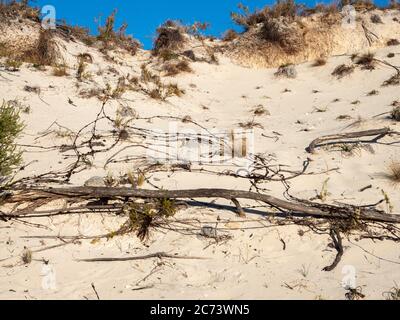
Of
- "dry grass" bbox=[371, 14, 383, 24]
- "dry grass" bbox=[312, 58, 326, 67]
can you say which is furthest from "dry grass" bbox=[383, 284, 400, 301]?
"dry grass" bbox=[371, 14, 383, 24]

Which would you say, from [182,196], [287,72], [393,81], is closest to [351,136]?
[182,196]

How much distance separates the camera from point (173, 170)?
4953 mm

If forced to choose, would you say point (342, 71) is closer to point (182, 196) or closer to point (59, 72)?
point (59, 72)

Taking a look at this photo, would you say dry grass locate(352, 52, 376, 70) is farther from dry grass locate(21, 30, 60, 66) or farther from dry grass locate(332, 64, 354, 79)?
dry grass locate(21, 30, 60, 66)

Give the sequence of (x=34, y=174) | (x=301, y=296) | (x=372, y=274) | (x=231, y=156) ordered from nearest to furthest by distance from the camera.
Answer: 1. (x=301, y=296)
2. (x=372, y=274)
3. (x=34, y=174)
4. (x=231, y=156)

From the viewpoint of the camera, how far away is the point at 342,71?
407 inches

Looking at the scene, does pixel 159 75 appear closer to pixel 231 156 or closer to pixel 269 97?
pixel 269 97

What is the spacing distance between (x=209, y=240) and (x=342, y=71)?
8.42 metres

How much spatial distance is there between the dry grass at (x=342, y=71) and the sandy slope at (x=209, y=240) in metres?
2.18

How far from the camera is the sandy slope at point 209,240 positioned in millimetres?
2908

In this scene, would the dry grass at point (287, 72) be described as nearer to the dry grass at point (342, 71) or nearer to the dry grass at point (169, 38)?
the dry grass at point (342, 71)

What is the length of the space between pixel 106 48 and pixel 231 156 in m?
7.29

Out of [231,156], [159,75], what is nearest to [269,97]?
[159,75]

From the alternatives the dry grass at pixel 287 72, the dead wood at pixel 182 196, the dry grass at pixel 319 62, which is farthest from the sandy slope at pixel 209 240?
the dry grass at pixel 319 62
